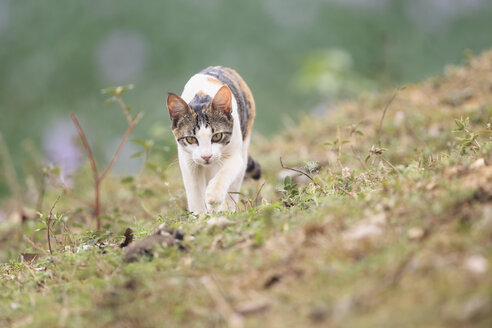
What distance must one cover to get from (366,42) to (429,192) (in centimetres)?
1059

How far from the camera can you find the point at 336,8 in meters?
12.9

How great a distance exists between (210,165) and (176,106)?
0.46m

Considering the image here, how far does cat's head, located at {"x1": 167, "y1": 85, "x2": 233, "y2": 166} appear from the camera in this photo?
338 cm

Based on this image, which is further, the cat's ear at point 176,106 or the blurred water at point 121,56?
the blurred water at point 121,56

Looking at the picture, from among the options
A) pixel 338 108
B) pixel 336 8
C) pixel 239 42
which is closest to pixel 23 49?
pixel 239 42

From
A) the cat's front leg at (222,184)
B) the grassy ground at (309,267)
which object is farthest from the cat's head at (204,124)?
the grassy ground at (309,267)

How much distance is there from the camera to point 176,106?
135 inches

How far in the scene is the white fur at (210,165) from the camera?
326 cm

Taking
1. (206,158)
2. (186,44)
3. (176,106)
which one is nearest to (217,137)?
(206,158)

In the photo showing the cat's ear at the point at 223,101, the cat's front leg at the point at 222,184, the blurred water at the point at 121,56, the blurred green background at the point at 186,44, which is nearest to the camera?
the cat's front leg at the point at 222,184

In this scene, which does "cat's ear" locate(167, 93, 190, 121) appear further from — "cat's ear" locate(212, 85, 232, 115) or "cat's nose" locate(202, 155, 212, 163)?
"cat's nose" locate(202, 155, 212, 163)

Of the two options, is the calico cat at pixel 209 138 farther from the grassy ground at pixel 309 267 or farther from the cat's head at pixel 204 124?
the grassy ground at pixel 309 267

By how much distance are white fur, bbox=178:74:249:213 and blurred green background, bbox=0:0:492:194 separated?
6771 mm

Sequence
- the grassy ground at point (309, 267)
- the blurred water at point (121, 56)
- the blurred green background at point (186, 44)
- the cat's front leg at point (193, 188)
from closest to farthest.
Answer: the grassy ground at point (309, 267), the cat's front leg at point (193, 188), the blurred green background at point (186, 44), the blurred water at point (121, 56)
